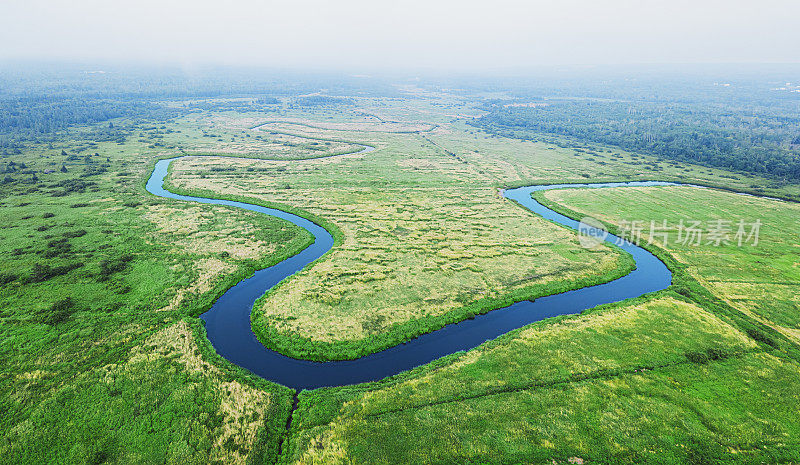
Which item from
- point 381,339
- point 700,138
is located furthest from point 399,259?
point 700,138

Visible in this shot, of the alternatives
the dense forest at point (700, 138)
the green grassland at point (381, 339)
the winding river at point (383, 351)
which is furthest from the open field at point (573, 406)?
the dense forest at point (700, 138)

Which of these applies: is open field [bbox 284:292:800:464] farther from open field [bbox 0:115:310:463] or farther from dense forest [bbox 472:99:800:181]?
dense forest [bbox 472:99:800:181]

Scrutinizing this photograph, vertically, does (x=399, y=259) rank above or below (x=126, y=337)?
above

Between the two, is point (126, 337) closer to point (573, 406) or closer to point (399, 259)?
point (399, 259)

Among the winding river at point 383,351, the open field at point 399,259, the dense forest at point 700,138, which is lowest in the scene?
the winding river at point 383,351

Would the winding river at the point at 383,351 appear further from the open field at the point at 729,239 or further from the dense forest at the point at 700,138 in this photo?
the dense forest at the point at 700,138

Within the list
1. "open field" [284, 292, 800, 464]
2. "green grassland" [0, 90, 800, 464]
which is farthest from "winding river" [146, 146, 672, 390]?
"open field" [284, 292, 800, 464]
